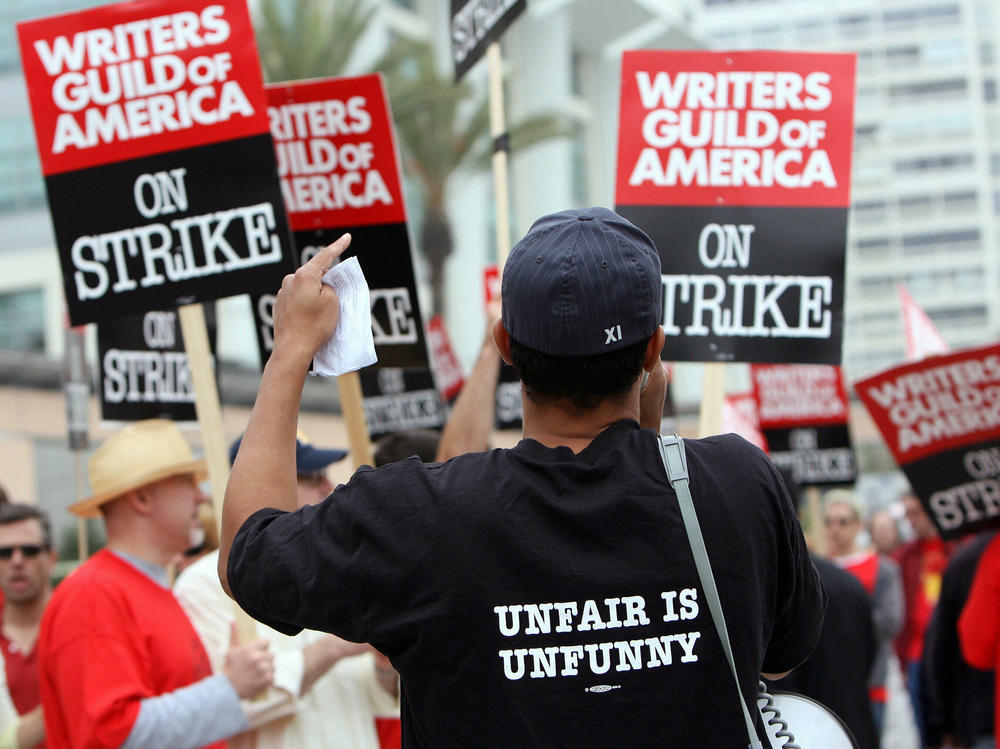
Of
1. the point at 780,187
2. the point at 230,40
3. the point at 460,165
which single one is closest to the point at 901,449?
the point at 780,187

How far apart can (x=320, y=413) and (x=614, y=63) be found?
2411cm

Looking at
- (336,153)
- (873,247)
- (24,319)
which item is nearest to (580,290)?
(336,153)

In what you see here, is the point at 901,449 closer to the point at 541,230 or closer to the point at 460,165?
the point at 541,230

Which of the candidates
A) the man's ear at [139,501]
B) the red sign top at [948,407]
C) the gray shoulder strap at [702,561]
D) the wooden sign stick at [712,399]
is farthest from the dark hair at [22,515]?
the gray shoulder strap at [702,561]

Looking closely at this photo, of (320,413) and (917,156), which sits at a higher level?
(917,156)

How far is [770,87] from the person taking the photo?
437 cm

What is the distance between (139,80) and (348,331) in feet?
7.16

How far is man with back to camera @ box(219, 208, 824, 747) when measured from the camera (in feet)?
6.11

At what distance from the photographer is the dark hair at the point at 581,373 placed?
2.00 m

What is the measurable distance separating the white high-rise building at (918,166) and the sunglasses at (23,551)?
80.0 meters

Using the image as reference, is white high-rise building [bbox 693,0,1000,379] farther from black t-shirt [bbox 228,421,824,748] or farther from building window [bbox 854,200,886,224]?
black t-shirt [bbox 228,421,824,748]

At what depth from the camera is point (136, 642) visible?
3.58 metres

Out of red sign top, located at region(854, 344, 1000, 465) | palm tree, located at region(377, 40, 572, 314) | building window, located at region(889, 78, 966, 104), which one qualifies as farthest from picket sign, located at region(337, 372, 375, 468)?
building window, located at region(889, 78, 966, 104)

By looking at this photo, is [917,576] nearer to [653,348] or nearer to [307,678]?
[307,678]
